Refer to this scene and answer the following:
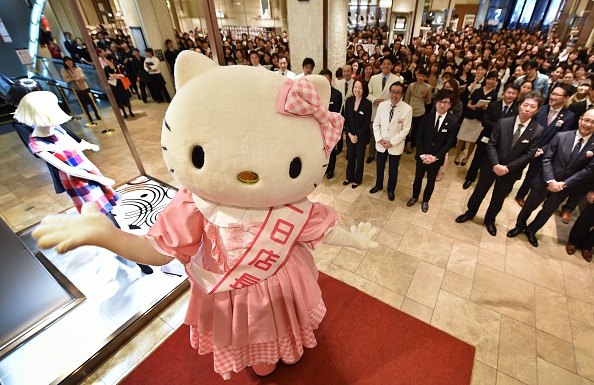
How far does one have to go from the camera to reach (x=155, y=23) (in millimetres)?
6270

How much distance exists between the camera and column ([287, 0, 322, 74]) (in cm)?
514

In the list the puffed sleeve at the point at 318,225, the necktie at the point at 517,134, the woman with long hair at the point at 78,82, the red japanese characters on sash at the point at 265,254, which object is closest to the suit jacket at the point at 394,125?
the necktie at the point at 517,134

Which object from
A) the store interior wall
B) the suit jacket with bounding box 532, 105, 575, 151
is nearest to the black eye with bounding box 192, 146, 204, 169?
the store interior wall

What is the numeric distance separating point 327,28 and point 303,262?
5259 mm

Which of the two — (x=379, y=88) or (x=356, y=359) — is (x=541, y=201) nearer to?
(x=356, y=359)

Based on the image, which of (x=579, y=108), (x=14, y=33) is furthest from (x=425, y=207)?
(x=14, y=33)

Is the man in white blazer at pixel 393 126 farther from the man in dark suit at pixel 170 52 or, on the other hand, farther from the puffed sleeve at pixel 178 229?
the man in dark suit at pixel 170 52

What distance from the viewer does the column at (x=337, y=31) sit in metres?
5.46

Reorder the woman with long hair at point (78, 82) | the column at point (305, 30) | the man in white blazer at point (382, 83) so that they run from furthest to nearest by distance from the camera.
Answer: the column at point (305, 30), the man in white blazer at point (382, 83), the woman with long hair at point (78, 82)

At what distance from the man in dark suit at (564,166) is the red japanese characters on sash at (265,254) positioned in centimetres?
312

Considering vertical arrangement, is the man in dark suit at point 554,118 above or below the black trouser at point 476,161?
above

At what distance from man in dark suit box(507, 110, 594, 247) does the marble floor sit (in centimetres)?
57

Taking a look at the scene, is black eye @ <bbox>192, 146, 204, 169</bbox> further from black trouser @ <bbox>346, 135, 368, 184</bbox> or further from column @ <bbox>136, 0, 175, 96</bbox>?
column @ <bbox>136, 0, 175, 96</bbox>

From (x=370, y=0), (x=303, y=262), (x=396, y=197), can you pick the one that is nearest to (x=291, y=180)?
(x=303, y=262)
